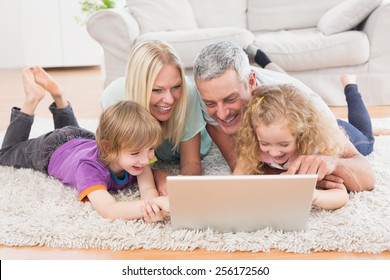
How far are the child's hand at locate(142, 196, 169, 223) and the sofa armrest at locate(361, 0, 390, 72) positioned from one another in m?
2.35

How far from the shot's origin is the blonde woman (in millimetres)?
1763

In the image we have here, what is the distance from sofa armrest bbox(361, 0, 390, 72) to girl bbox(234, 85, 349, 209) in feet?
5.90

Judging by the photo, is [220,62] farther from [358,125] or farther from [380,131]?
[380,131]

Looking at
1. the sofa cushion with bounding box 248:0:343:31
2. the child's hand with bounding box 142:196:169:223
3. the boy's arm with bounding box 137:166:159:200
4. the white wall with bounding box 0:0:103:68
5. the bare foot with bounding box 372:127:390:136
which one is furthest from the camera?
the white wall with bounding box 0:0:103:68

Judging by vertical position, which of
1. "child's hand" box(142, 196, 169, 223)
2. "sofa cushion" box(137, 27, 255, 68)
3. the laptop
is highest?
"sofa cushion" box(137, 27, 255, 68)

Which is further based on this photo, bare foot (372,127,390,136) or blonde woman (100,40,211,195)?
bare foot (372,127,390,136)

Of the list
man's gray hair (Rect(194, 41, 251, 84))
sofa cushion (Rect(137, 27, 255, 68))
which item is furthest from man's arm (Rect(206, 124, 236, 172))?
sofa cushion (Rect(137, 27, 255, 68))

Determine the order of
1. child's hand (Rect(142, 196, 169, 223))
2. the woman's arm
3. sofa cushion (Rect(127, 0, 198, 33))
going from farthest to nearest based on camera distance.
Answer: sofa cushion (Rect(127, 0, 198, 33)) < the woman's arm < child's hand (Rect(142, 196, 169, 223))

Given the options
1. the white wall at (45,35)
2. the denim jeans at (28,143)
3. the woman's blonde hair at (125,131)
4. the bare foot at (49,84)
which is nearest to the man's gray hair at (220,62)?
the woman's blonde hair at (125,131)

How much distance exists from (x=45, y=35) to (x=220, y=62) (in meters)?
4.53

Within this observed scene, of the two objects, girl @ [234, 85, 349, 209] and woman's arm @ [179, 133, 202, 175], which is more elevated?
girl @ [234, 85, 349, 209]

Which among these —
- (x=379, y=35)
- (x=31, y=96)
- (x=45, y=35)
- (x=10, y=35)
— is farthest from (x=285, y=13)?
(x=10, y=35)

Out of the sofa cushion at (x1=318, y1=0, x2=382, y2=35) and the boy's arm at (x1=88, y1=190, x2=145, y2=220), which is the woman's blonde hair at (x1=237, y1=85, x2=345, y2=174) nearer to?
the boy's arm at (x1=88, y1=190, x2=145, y2=220)

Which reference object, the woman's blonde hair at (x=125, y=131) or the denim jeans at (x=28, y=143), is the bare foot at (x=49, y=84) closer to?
the denim jeans at (x=28, y=143)
